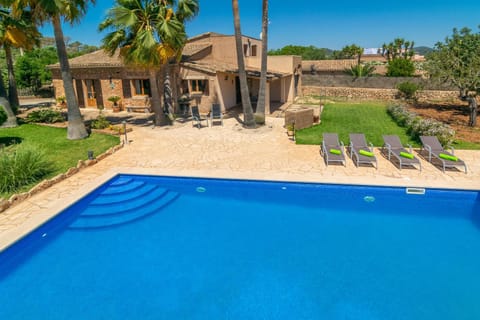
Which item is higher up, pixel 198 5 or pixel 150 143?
pixel 198 5

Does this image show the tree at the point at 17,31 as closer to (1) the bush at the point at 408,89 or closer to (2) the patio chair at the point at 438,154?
(2) the patio chair at the point at 438,154

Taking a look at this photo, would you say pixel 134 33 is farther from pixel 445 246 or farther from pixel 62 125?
pixel 445 246

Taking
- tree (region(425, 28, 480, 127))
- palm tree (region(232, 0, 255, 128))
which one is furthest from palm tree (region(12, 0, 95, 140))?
tree (region(425, 28, 480, 127))

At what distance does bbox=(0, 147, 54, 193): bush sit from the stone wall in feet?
85.4

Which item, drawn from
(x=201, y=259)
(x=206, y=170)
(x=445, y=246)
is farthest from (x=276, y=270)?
(x=206, y=170)

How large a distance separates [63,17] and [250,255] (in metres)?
14.2

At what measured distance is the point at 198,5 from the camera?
19.5 m

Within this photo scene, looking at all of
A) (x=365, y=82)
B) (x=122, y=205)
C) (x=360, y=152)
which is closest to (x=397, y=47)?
(x=365, y=82)

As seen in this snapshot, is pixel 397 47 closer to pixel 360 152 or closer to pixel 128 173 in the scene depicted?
pixel 360 152

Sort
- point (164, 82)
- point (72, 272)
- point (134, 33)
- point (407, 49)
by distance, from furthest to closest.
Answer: point (407, 49) → point (164, 82) → point (134, 33) → point (72, 272)

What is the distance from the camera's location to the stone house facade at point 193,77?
23.0m

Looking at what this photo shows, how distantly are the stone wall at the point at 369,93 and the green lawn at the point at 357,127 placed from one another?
307 inches

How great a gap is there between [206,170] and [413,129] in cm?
1083

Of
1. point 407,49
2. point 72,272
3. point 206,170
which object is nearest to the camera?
point 72,272
